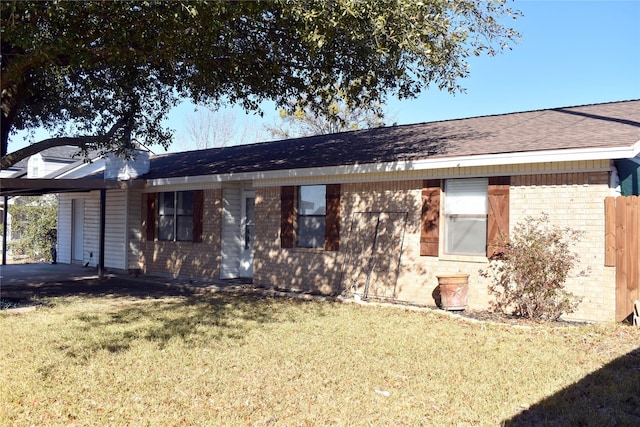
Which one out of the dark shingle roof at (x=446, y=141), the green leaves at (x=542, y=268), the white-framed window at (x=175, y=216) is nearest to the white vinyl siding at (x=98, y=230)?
the white-framed window at (x=175, y=216)

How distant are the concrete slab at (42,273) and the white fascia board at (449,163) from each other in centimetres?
478

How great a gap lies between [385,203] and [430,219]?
1.16m

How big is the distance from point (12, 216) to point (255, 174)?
14389mm

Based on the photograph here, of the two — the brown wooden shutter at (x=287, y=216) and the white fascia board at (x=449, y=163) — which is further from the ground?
the white fascia board at (x=449, y=163)

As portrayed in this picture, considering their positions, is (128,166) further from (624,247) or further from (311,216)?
(624,247)

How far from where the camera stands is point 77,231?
64.7ft

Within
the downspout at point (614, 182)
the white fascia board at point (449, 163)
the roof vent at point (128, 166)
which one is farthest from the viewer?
the roof vent at point (128, 166)

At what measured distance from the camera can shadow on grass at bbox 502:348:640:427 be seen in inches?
178

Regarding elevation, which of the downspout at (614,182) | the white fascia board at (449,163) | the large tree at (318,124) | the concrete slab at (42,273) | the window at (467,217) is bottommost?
the concrete slab at (42,273)

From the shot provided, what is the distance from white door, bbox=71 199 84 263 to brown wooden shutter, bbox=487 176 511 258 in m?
15.0

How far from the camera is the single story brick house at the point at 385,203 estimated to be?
880 centimetres

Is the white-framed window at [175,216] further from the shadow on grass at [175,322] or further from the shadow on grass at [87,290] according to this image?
the shadow on grass at [175,322]

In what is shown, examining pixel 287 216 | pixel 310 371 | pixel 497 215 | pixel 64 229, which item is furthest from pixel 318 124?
pixel 310 371

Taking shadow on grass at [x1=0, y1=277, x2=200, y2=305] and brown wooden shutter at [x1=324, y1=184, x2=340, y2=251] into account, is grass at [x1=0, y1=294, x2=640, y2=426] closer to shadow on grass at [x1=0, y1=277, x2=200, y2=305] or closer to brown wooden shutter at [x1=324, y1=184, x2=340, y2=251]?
shadow on grass at [x1=0, y1=277, x2=200, y2=305]
